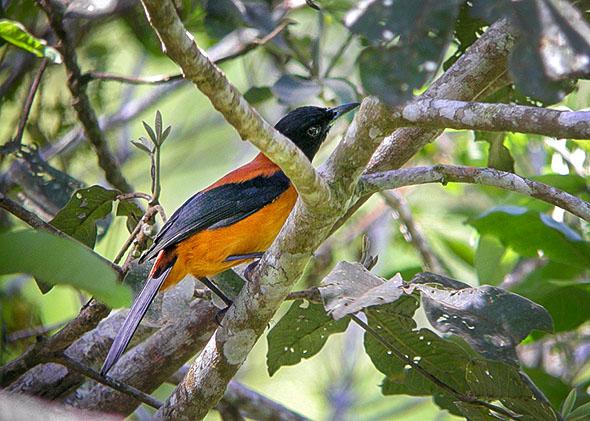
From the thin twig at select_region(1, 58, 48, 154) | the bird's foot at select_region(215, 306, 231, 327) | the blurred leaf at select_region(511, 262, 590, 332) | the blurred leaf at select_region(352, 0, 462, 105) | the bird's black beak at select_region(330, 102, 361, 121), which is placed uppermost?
the thin twig at select_region(1, 58, 48, 154)

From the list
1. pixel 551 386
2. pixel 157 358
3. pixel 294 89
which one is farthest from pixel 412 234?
pixel 157 358

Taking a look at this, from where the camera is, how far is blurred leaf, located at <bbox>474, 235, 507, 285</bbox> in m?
4.70

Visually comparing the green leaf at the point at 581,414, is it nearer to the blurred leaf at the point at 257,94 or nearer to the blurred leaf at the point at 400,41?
the blurred leaf at the point at 400,41

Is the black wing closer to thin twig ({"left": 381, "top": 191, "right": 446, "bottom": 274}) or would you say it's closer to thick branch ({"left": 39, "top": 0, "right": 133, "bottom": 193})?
thick branch ({"left": 39, "top": 0, "right": 133, "bottom": 193})

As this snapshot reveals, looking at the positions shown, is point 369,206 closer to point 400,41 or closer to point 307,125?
point 307,125

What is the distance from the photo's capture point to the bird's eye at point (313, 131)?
17.4 ft

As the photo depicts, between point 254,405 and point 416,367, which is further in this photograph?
point 254,405

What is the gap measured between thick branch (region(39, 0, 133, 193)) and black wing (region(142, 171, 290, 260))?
26.1 inches

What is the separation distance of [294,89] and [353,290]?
2.10 metres

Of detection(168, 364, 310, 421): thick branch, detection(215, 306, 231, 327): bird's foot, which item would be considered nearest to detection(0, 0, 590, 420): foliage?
detection(215, 306, 231, 327): bird's foot

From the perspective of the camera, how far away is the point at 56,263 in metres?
1.77

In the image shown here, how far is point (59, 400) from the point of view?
177 inches

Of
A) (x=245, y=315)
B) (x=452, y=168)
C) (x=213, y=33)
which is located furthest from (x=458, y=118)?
(x=213, y=33)

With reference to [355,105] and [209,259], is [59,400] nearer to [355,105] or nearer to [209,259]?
[209,259]
